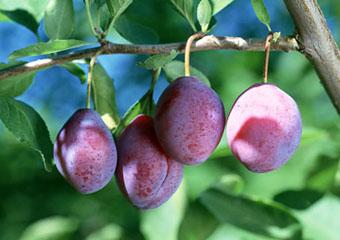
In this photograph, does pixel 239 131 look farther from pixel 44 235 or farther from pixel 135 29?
pixel 44 235

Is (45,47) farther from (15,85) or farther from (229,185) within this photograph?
(229,185)

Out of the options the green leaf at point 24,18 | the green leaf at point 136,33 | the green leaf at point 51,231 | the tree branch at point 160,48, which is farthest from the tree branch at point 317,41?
the green leaf at point 51,231

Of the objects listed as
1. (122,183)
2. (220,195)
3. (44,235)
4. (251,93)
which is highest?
(251,93)

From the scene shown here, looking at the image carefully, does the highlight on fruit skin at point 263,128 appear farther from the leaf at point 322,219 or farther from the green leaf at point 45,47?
the leaf at point 322,219

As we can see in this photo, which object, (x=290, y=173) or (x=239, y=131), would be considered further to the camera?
(x=290, y=173)

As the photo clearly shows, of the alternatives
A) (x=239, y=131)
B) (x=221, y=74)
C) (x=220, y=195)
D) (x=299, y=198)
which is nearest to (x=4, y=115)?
(x=239, y=131)

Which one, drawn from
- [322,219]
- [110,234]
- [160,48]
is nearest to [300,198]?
[322,219]

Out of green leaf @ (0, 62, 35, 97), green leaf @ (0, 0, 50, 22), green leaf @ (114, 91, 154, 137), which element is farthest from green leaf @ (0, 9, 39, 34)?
green leaf @ (114, 91, 154, 137)
